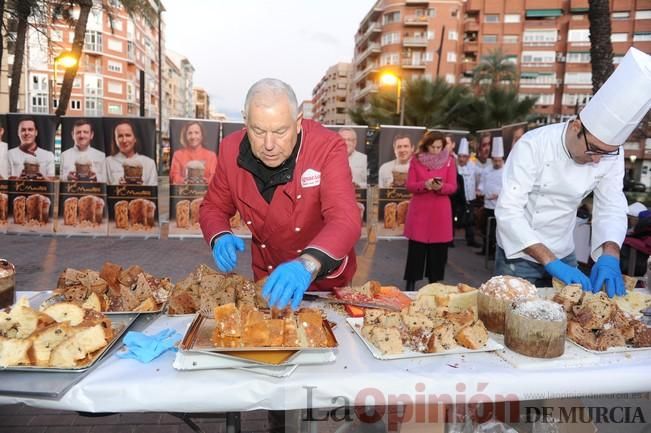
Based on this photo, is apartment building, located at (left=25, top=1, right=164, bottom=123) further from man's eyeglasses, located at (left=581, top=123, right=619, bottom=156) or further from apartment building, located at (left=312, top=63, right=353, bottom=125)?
man's eyeglasses, located at (left=581, top=123, right=619, bottom=156)

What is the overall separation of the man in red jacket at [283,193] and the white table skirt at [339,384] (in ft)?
1.48

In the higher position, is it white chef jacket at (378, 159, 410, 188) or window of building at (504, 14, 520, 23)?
window of building at (504, 14, 520, 23)

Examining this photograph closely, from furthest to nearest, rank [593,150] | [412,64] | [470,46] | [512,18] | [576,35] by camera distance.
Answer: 1. [412,64]
2. [470,46]
3. [512,18]
4. [576,35]
5. [593,150]

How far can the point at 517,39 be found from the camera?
55.2 meters

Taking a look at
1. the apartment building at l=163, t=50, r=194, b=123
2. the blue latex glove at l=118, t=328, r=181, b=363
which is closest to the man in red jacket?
the blue latex glove at l=118, t=328, r=181, b=363

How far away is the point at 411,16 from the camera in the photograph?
5991cm

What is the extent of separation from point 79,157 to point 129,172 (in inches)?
39.8

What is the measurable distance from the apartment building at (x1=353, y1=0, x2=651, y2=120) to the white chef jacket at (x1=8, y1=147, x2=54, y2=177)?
4395 centimetres

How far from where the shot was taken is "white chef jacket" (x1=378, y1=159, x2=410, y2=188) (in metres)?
10.1

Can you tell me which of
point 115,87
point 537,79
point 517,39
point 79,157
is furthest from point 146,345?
point 115,87

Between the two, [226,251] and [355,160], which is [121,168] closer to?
[355,160]

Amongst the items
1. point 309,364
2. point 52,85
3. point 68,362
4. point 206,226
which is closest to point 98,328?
point 68,362

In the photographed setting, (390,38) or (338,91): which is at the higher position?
(390,38)

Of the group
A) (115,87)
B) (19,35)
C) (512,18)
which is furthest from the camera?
(115,87)
